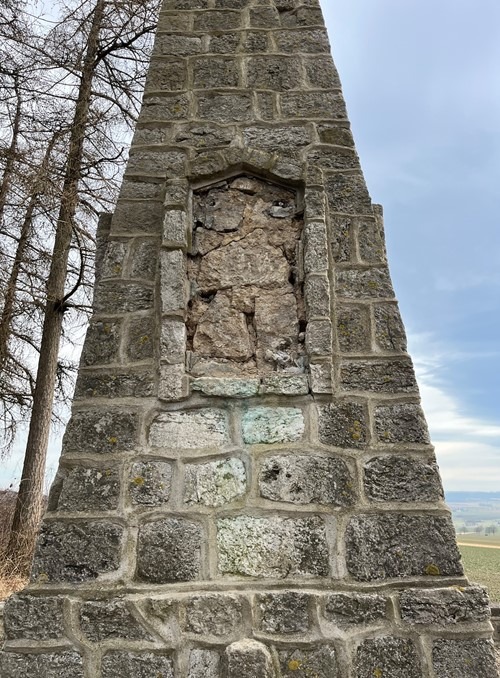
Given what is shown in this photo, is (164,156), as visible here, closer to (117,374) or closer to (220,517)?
(117,374)

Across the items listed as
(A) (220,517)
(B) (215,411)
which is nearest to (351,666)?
(A) (220,517)

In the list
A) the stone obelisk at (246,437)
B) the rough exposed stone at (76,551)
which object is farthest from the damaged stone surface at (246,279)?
the rough exposed stone at (76,551)

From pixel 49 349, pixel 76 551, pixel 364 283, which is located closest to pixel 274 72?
pixel 364 283

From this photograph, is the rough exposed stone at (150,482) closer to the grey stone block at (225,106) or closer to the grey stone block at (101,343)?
the grey stone block at (101,343)

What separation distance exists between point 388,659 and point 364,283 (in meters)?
1.71

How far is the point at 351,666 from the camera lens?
6.88 feet

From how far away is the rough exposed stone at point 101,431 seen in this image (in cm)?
245

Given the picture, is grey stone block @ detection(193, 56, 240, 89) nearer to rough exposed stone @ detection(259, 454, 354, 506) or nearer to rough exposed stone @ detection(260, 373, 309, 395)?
rough exposed stone @ detection(260, 373, 309, 395)

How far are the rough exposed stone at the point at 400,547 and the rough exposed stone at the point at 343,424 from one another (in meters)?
0.34

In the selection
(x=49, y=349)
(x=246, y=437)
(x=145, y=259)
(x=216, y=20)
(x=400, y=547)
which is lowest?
(x=400, y=547)

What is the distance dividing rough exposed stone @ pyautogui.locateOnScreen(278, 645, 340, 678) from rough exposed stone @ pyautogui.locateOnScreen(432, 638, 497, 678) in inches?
16.4

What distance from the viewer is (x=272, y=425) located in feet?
8.11

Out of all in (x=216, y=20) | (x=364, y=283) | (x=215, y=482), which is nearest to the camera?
(x=215, y=482)

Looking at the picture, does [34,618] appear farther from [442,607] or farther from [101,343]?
[442,607]
